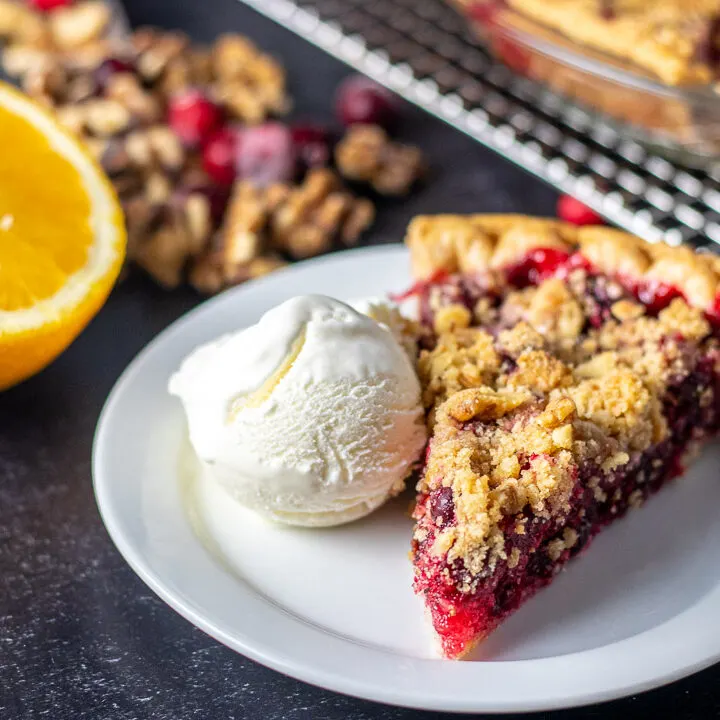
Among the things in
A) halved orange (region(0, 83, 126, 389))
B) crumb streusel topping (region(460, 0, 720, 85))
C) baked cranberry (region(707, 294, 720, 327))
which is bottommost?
halved orange (region(0, 83, 126, 389))

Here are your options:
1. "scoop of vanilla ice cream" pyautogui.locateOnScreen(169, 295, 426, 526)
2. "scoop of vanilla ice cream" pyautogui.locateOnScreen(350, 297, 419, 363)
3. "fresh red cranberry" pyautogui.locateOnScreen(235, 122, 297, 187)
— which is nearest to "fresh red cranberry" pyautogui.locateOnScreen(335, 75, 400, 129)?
"fresh red cranberry" pyautogui.locateOnScreen(235, 122, 297, 187)

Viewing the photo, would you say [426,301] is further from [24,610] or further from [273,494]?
[24,610]

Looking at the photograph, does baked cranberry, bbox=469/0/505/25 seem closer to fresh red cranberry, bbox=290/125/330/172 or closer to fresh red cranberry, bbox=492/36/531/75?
fresh red cranberry, bbox=492/36/531/75

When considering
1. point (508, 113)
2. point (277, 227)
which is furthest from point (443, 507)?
point (508, 113)

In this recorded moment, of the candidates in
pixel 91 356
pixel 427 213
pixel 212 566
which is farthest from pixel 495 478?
pixel 427 213

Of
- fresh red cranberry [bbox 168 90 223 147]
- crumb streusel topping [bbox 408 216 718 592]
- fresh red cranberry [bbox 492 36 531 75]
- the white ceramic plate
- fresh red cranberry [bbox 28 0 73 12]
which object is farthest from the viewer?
fresh red cranberry [bbox 28 0 73 12]

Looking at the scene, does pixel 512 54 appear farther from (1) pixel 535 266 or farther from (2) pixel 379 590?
(2) pixel 379 590

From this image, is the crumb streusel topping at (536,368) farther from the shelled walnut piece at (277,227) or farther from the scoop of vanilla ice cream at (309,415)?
the shelled walnut piece at (277,227)
